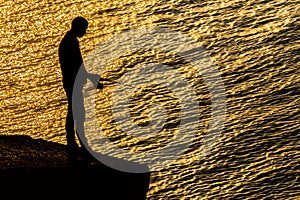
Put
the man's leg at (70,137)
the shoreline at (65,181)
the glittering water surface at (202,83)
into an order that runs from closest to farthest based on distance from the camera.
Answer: the shoreline at (65,181) < the glittering water surface at (202,83) < the man's leg at (70,137)

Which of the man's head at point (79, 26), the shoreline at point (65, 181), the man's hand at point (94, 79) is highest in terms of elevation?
the man's head at point (79, 26)

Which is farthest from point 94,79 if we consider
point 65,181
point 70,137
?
point 65,181

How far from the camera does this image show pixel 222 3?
3930 millimetres

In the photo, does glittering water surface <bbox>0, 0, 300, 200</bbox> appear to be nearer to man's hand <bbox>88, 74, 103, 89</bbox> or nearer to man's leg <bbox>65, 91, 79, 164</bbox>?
man's leg <bbox>65, 91, 79, 164</bbox>

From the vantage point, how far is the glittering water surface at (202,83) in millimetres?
2924

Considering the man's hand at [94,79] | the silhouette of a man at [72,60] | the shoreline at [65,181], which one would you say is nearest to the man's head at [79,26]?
the silhouette of a man at [72,60]

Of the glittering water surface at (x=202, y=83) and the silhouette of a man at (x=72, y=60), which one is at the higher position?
the silhouette of a man at (x=72, y=60)

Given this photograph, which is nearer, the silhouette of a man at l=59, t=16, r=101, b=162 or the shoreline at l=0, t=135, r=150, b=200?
the shoreline at l=0, t=135, r=150, b=200

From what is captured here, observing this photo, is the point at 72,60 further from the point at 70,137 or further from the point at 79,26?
the point at 70,137

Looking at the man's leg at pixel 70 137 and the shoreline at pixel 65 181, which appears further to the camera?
the man's leg at pixel 70 137

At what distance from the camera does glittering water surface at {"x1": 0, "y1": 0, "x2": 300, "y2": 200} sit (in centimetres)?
292

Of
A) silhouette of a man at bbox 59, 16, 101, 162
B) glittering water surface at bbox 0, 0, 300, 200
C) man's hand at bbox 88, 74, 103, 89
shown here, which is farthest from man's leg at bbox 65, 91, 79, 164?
glittering water surface at bbox 0, 0, 300, 200

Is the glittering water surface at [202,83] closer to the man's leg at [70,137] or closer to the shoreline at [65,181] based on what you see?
the shoreline at [65,181]

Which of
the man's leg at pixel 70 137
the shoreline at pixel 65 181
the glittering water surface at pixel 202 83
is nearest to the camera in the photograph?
the shoreline at pixel 65 181
